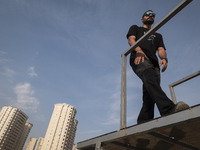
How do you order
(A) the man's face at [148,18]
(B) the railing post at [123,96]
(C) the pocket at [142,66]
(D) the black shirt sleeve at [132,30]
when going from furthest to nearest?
(A) the man's face at [148,18] → (D) the black shirt sleeve at [132,30] → (C) the pocket at [142,66] → (B) the railing post at [123,96]

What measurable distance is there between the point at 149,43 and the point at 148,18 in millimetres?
580

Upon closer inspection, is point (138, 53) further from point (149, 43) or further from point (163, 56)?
point (163, 56)

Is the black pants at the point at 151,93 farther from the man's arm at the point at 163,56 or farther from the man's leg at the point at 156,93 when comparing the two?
the man's arm at the point at 163,56

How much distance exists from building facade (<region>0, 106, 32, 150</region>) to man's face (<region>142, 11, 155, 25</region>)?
9081 cm

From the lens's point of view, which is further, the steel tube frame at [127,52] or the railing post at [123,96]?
the railing post at [123,96]

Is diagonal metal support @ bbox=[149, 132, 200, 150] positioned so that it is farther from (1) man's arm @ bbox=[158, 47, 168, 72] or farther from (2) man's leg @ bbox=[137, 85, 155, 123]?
(1) man's arm @ bbox=[158, 47, 168, 72]

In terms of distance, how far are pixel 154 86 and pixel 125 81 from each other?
0.48 meters

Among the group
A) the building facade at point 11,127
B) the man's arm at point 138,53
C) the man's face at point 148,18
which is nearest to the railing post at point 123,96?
the man's arm at point 138,53

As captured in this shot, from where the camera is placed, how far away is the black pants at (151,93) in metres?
1.72

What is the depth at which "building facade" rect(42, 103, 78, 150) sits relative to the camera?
257ft

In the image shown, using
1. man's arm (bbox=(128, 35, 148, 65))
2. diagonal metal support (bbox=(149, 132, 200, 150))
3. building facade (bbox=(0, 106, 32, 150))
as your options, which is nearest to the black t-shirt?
man's arm (bbox=(128, 35, 148, 65))

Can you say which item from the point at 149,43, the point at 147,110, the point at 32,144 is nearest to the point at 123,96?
the point at 147,110

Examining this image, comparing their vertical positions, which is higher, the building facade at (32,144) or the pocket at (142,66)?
the building facade at (32,144)

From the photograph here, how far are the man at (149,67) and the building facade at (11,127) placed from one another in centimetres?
9073
